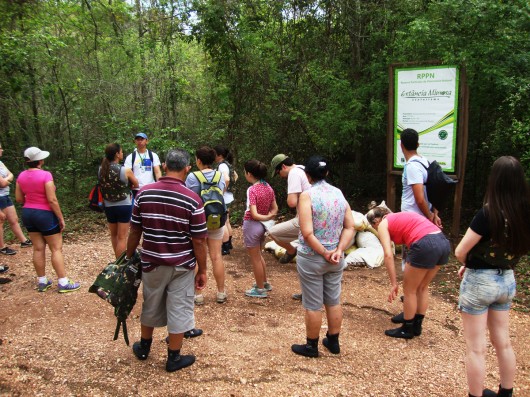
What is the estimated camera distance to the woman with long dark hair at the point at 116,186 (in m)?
5.40

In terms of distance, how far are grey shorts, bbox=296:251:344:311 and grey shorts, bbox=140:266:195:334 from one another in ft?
3.07

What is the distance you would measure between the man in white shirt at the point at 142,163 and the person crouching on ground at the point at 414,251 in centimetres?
397

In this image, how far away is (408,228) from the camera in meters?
3.91

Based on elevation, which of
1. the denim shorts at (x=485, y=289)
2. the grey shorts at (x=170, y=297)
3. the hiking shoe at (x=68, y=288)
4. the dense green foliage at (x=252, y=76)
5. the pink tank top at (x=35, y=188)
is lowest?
the hiking shoe at (x=68, y=288)

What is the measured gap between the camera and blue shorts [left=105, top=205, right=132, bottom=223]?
5.57m

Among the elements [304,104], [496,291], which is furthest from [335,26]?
→ [496,291]

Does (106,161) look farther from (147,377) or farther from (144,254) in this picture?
(147,377)

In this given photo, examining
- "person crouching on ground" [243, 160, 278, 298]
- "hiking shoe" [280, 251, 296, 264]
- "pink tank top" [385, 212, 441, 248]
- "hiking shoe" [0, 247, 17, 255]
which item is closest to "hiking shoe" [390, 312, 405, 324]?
"pink tank top" [385, 212, 441, 248]

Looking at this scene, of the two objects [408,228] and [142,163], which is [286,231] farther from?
[142,163]

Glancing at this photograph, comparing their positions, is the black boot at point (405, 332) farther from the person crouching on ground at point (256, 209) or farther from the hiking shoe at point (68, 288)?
the hiking shoe at point (68, 288)

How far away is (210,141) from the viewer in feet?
34.7

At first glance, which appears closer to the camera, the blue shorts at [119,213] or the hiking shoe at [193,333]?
the hiking shoe at [193,333]

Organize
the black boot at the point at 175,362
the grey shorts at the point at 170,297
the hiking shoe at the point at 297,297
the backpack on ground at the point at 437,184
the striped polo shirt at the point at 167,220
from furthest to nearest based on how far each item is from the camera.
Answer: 1. the hiking shoe at the point at 297,297
2. the backpack on ground at the point at 437,184
3. the black boot at the point at 175,362
4. the grey shorts at the point at 170,297
5. the striped polo shirt at the point at 167,220

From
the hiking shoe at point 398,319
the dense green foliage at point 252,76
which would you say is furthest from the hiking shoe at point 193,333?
the dense green foliage at point 252,76
